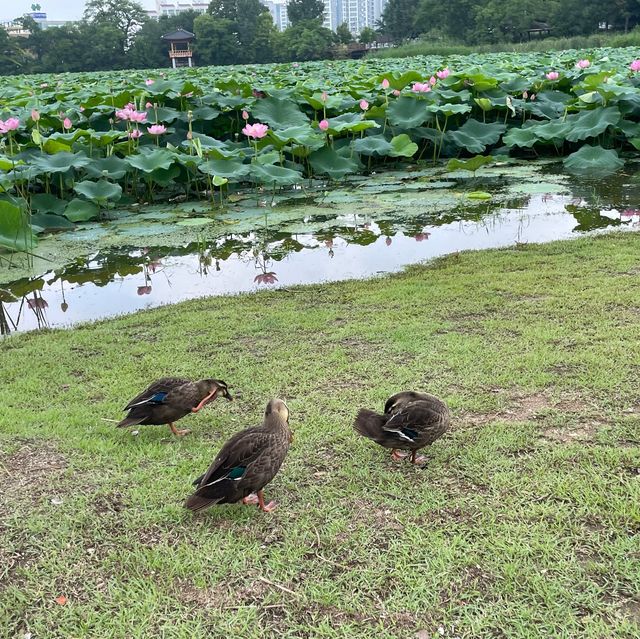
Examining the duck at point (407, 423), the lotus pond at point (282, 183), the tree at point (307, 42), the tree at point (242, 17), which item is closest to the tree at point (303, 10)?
the tree at point (242, 17)

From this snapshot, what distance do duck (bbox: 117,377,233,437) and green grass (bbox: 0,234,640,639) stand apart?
0.12 meters

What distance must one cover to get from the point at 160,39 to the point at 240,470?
177 ft

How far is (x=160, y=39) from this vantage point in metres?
50.2

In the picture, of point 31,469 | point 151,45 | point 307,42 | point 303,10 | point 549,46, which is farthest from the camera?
point 303,10

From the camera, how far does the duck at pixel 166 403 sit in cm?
256

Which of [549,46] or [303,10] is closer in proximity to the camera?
[549,46]

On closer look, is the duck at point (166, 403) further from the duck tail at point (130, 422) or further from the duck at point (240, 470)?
the duck at point (240, 470)

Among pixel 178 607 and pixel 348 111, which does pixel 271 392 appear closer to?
pixel 178 607

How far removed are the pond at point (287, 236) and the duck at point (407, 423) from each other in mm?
2618

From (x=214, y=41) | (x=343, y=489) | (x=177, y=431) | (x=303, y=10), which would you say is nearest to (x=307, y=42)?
(x=214, y=41)

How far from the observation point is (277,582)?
1913mm

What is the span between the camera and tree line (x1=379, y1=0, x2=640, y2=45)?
133 ft

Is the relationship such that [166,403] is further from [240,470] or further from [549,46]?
[549,46]

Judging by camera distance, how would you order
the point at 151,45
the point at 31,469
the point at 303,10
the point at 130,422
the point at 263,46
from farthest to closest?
the point at 303,10
the point at 263,46
the point at 151,45
the point at 130,422
the point at 31,469
